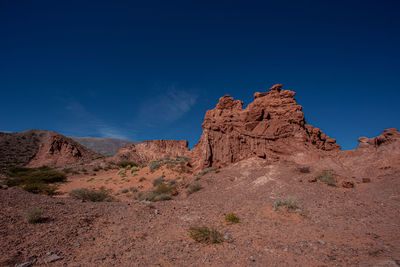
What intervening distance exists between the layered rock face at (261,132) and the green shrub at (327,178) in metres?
3.23

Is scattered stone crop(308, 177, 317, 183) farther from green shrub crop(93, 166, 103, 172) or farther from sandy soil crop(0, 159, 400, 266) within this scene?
green shrub crop(93, 166, 103, 172)

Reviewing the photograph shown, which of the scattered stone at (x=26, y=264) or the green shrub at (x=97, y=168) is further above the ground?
the green shrub at (x=97, y=168)

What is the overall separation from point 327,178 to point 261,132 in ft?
22.3

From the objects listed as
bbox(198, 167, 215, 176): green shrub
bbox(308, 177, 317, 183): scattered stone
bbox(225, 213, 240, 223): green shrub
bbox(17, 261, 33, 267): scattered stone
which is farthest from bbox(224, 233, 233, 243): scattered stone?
bbox(198, 167, 215, 176): green shrub

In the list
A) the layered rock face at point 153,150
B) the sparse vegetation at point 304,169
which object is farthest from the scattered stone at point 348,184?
the layered rock face at point 153,150

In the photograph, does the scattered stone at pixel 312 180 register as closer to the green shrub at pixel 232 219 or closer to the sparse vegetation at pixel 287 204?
the sparse vegetation at pixel 287 204

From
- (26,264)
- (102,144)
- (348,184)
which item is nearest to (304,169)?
(348,184)

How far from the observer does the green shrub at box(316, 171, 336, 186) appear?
34.2ft

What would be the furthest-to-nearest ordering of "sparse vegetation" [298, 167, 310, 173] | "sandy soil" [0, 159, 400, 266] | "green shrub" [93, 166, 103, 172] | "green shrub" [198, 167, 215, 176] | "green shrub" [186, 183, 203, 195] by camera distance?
"green shrub" [93, 166, 103, 172]
"green shrub" [198, 167, 215, 176]
"green shrub" [186, 183, 203, 195]
"sparse vegetation" [298, 167, 310, 173]
"sandy soil" [0, 159, 400, 266]

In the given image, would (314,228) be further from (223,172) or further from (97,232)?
(223,172)

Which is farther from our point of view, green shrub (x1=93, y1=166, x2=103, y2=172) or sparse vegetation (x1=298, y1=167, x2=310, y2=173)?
green shrub (x1=93, y1=166, x2=103, y2=172)

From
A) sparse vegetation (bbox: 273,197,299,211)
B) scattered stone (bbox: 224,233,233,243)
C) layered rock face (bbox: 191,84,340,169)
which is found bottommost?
scattered stone (bbox: 224,233,233,243)

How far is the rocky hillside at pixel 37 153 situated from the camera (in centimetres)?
3784

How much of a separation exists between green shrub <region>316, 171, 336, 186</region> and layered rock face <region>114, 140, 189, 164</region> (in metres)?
37.4
